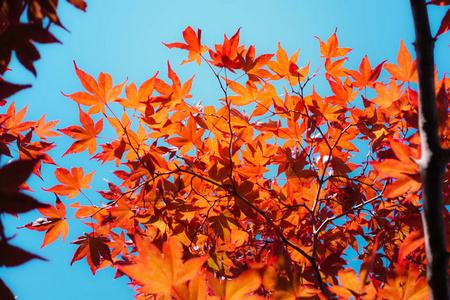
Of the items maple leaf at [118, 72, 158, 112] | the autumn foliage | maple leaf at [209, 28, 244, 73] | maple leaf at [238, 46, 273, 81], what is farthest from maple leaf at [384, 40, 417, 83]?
maple leaf at [118, 72, 158, 112]

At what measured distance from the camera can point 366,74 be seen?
1.53 metres

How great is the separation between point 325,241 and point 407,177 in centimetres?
107

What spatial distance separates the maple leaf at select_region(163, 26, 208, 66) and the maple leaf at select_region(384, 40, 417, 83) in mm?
810

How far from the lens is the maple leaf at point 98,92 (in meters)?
1.30

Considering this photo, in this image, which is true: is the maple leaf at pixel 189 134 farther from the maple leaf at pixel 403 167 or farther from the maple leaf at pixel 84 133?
the maple leaf at pixel 403 167

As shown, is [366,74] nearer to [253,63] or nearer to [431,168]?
[253,63]

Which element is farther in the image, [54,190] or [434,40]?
[54,190]

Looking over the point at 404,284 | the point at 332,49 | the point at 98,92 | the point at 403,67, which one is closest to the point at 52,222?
the point at 98,92

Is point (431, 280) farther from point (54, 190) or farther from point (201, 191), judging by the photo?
point (54, 190)

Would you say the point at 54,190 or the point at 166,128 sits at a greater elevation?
the point at 166,128

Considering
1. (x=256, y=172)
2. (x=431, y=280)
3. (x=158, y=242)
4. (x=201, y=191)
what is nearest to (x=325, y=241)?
(x=256, y=172)

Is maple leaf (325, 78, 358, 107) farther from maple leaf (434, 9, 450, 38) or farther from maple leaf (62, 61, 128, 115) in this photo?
maple leaf (62, 61, 128, 115)

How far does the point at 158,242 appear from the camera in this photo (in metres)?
1.47

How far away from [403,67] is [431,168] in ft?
2.99
